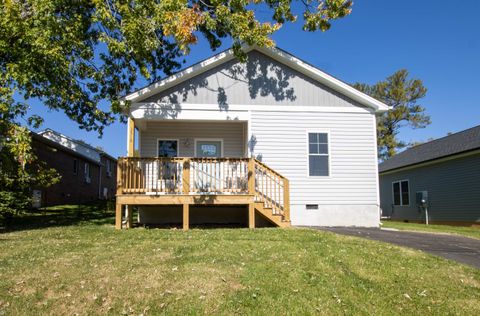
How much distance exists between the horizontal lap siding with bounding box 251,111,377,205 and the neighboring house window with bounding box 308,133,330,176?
160 mm

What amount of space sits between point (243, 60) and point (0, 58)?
7.21 metres

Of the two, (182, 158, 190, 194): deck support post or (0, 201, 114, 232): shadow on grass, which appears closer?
(182, 158, 190, 194): deck support post

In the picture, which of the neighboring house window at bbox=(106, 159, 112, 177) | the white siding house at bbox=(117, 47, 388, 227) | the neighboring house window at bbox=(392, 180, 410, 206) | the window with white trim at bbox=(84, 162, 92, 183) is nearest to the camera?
the white siding house at bbox=(117, 47, 388, 227)

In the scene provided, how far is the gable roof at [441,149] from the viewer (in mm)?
17413

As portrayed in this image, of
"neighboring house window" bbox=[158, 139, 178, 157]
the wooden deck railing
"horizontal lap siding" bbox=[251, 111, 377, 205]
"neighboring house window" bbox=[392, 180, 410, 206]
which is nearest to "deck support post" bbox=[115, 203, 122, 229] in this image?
the wooden deck railing

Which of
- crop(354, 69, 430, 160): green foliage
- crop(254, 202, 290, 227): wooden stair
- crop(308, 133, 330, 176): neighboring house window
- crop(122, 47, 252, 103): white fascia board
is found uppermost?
crop(354, 69, 430, 160): green foliage

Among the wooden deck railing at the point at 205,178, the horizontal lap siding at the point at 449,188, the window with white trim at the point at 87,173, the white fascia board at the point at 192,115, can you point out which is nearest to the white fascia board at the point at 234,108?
the white fascia board at the point at 192,115

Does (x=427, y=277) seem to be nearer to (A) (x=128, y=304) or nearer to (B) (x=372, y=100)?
(A) (x=128, y=304)

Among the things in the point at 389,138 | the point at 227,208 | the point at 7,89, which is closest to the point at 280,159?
the point at 227,208

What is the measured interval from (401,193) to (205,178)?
1585cm

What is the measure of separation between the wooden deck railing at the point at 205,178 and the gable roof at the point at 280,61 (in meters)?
2.35

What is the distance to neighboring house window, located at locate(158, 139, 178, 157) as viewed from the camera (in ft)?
42.2

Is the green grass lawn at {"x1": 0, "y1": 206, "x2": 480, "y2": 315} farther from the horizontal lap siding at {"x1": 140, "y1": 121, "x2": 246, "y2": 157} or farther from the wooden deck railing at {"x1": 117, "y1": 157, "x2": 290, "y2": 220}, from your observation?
the horizontal lap siding at {"x1": 140, "y1": 121, "x2": 246, "y2": 157}

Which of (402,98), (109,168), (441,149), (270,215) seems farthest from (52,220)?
(402,98)
